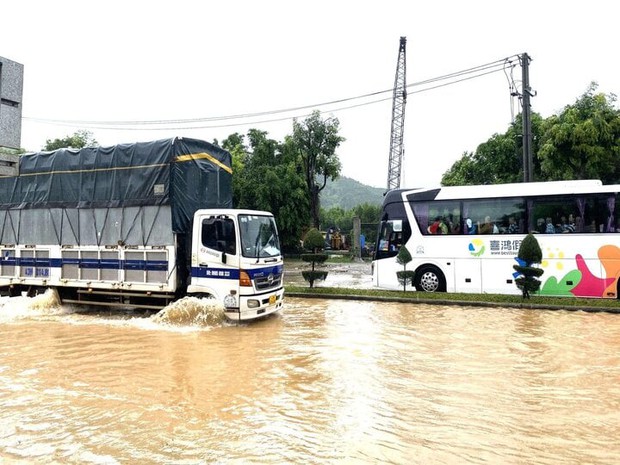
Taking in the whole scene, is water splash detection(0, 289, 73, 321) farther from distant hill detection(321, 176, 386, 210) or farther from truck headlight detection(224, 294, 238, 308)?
distant hill detection(321, 176, 386, 210)

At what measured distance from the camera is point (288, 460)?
12.2 feet

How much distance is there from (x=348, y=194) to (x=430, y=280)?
12091 centimetres

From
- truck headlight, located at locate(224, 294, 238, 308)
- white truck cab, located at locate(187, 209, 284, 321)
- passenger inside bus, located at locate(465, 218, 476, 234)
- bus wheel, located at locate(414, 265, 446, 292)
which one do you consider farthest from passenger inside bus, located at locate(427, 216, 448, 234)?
truck headlight, located at locate(224, 294, 238, 308)

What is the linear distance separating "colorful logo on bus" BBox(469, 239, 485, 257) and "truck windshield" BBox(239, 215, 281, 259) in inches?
244

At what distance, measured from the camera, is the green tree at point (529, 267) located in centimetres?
1128

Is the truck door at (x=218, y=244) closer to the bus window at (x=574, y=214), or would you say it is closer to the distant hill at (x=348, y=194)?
the bus window at (x=574, y=214)

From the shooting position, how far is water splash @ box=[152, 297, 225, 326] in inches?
353

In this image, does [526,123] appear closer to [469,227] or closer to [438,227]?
[469,227]

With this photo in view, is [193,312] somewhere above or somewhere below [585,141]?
below

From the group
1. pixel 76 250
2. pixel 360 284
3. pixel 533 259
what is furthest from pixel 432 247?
pixel 76 250

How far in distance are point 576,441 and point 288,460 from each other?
2649 millimetres

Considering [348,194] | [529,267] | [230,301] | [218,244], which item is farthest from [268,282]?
[348,194]

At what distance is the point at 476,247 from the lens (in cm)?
1283

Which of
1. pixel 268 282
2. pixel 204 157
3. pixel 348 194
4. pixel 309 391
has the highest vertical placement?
pixel 348 194
